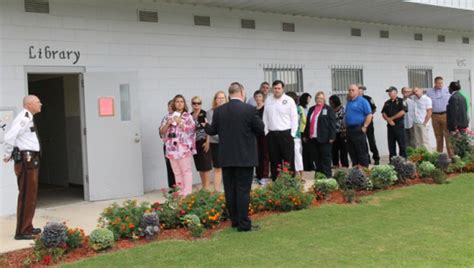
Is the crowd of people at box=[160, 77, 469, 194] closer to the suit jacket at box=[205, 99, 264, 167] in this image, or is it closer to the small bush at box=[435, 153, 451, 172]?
the suit jacket at box=[205, 99, 264, 167]

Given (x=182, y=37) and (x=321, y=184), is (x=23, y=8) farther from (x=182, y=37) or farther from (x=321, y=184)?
(x=321, y=184)

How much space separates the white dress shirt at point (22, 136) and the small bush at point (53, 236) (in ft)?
4.89

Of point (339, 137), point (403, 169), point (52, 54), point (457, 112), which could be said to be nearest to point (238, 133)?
point (403, 169)

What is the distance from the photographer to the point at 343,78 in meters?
14.3

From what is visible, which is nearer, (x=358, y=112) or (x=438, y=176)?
(x=438, y=176)

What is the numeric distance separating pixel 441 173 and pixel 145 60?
6.04m

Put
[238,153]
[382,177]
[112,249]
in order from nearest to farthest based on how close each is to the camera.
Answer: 1. [112,249]
2. [238,153]
3. [382,177]

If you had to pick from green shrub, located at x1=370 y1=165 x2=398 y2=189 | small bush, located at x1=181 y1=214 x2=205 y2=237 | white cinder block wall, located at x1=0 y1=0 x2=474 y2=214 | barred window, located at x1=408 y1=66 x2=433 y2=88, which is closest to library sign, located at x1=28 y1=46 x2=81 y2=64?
white cinder block wall, located at x1=0 y1=0 x2=474 y2=214

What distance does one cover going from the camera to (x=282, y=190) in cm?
761

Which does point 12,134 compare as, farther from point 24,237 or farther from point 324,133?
point 324,133

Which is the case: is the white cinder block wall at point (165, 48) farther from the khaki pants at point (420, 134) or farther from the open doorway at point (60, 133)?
the khaki pants at point (420, 134)

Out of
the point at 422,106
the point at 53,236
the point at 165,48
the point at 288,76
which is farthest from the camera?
the point at 288,76

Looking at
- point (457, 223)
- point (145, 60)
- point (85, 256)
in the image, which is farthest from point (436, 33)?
point (85, 256)

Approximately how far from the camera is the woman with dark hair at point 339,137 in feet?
37.6
